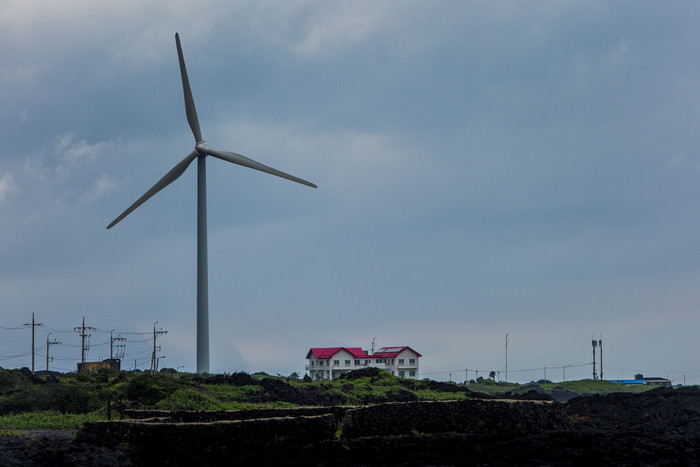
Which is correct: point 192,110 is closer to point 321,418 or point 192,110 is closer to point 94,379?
point 94,379

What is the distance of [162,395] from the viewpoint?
48.8 meters

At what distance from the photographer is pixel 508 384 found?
115 m

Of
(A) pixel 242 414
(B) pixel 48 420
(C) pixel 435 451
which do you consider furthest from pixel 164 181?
(C) pixel 435 451

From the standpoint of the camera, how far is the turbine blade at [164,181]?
2635 inches

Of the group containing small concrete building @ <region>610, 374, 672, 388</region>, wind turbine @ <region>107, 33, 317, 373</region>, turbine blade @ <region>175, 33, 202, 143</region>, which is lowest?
small concrete building @ <region>610, 374, 672, 388</region>

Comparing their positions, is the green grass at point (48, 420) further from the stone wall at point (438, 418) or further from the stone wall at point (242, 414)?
the stone wall at point (438, 418)

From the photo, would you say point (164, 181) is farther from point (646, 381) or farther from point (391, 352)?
point (646, 381)

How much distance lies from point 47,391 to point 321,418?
3163 cm

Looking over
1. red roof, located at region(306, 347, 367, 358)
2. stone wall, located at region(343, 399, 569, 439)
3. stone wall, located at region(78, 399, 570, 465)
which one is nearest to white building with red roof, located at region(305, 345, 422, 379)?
red roof, located at region(306, 347, 367, 358)

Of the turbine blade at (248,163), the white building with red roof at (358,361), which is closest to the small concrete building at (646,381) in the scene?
the white building with red roof at (358,361)

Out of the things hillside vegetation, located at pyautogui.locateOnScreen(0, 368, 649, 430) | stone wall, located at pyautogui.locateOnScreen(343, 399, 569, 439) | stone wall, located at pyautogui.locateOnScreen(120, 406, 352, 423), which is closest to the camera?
stone wall, located at pyautogui.locateOnScreen(343, 399, 569, 439)

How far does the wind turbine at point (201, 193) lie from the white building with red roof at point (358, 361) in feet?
120

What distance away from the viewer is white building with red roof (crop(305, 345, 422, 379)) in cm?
10238

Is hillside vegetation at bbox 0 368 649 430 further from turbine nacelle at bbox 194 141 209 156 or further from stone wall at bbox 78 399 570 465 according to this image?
turbine nacelle at bbox 194 141 209 156
